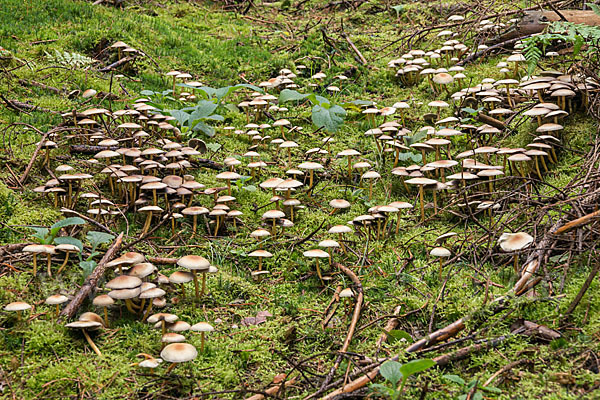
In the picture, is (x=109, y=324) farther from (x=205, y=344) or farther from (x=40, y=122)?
(x=40, y=122)

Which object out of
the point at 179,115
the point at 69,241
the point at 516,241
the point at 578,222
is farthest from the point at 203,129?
the point at 578,222

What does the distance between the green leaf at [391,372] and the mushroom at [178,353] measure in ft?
3.84

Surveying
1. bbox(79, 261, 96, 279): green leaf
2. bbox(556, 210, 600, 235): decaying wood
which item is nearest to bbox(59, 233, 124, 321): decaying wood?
bbox(79, 261, 96, 279): green leaf

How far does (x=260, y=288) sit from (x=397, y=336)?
4.66 ft

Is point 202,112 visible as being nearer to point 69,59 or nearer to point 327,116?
point 327,116

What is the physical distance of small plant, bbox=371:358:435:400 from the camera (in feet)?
8.04

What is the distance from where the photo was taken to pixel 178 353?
293 cm

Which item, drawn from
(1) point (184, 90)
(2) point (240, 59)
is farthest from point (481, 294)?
(2) point (240, 59)

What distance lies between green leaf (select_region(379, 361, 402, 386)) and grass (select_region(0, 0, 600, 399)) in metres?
0.31

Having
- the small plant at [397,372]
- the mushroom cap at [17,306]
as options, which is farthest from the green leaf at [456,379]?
the mushroom cap at [17,306]

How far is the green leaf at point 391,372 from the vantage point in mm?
2562

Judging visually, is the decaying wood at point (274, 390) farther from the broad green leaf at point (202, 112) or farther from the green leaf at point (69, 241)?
the broad green leaf at point (202, 112)

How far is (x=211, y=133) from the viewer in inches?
257

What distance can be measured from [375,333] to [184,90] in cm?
584
